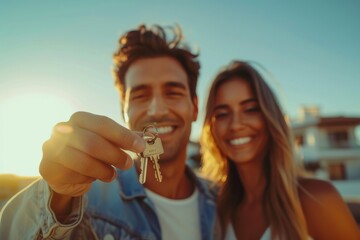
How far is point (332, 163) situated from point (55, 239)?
41766 mm

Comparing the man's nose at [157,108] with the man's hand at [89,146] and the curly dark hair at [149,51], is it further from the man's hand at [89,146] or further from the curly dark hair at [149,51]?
the man's hand at [89,146]

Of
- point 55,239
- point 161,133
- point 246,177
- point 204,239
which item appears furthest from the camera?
point 246,177

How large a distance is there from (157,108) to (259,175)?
6.37 ft

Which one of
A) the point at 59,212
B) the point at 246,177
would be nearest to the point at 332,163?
the point at 246,177

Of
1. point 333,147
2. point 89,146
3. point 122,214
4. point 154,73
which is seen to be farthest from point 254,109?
point 333,147

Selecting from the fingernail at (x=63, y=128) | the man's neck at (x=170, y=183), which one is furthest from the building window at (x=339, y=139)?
the fingernail at (x=63, y=128)

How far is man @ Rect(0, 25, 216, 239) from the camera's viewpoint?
1.31m

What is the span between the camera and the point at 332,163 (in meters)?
36.7

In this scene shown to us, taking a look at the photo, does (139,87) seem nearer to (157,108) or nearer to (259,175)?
(157,108)

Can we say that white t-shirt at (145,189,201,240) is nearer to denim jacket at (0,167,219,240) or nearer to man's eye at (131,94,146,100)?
denim jacket at (0,167,219,240)

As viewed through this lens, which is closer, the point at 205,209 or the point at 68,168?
the point at 68,168

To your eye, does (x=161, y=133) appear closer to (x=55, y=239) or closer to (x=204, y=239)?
(x=204, y=239)

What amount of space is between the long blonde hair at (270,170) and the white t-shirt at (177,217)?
54cm

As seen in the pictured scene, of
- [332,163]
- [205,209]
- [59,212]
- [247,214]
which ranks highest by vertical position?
[59,212]
